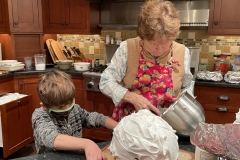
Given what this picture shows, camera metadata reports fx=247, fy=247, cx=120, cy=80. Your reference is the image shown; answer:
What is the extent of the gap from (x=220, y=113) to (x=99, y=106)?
4.05 ft

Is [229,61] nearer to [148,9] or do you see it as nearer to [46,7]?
[148,9]

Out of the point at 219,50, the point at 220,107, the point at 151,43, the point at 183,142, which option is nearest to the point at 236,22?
the point at 219,50

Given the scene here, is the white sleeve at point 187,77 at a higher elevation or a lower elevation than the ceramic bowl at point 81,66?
higher

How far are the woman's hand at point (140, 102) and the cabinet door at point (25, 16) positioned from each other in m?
2.09

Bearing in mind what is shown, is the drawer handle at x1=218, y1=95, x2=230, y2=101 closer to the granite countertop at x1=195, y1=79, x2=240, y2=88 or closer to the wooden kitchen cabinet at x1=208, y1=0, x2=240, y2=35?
the granite countertop at x1=195, y1=79, x2=240, y2=88

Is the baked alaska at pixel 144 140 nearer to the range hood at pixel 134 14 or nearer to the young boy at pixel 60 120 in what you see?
the young boy at pixel 60 120

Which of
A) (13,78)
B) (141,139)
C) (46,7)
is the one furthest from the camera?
(46,7)

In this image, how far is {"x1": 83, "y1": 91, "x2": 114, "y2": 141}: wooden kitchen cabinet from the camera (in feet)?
8.77

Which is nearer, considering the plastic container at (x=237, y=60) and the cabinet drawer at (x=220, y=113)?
the cabinet drawer at (x=220, y=113)

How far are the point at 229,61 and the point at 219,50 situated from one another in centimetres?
16

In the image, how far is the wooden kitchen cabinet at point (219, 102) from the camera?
7.46 feet

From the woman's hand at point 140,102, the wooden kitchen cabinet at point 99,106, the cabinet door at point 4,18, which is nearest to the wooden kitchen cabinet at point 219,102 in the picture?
the wooden kitchen cabinet at point 99,106

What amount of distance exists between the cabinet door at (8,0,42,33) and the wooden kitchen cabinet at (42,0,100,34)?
0.24 ft

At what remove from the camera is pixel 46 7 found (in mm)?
2979
